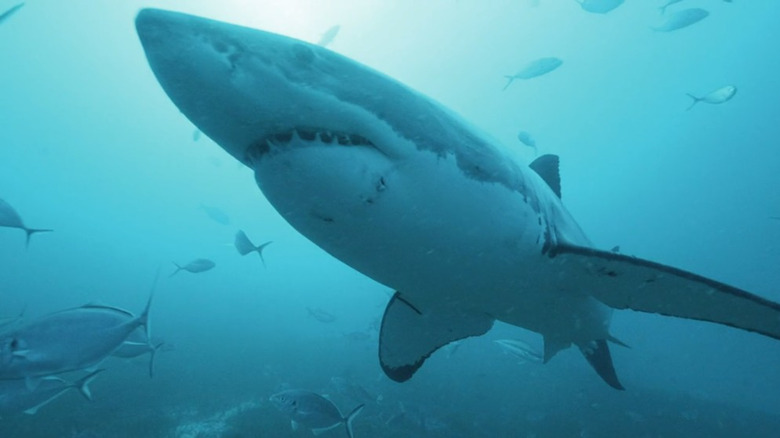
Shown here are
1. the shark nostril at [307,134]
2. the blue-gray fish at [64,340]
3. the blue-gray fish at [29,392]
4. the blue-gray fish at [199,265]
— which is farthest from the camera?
the blue-gray fish at [199,265]

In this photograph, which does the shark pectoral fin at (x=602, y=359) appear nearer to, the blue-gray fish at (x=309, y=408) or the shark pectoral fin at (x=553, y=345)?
the shark pectoral fin at (x=553, y=345)

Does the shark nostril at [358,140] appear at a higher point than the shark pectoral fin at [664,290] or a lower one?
higher

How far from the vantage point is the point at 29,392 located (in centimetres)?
394

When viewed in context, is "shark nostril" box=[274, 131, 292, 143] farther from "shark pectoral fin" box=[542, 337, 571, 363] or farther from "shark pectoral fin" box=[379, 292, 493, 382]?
"shark pectoral fin" box=[542, 337, 571, 363]

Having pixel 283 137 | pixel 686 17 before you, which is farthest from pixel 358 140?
pixel 686 17

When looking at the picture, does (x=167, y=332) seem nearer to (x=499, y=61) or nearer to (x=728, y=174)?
(x=499, y=61)

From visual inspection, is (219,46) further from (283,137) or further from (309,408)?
(309,408)

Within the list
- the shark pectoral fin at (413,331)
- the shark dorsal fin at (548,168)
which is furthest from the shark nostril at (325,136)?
the shark dorsal fin at (548,168)

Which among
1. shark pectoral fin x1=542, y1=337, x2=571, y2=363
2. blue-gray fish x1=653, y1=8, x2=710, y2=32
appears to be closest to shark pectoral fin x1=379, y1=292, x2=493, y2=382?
shark pectoral fin x1=542, y1=337, x2=571, y2=363

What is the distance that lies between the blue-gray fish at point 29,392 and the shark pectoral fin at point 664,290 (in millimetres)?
4584

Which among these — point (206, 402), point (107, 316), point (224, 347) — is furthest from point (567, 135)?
point (107, 316)

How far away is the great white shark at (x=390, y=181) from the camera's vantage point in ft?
4.49

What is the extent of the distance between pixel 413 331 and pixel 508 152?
2075mm

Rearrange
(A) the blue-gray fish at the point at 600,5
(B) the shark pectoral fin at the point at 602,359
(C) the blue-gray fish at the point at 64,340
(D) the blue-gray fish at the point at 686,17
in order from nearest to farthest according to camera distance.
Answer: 1. (C) the blue-gray fish at the point at 64,340
2. (B) the shark pectoral fin at the point at 602,359
3. (D) the blue-gray fish at the point at 686,17
4. (A) the blue-gray fish at the point at 600,5
